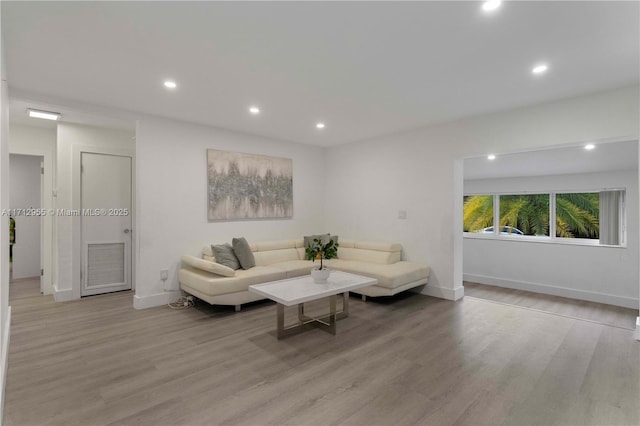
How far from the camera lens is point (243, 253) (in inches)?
181

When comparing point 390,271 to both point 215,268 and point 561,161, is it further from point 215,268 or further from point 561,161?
point 561,161

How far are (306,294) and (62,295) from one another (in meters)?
3.78

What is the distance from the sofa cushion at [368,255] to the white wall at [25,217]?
20.0 feet

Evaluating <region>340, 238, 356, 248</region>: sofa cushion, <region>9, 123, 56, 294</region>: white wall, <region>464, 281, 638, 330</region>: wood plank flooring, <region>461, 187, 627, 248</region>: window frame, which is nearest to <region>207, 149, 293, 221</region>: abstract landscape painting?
<region>340, 238, 356, 248</region>: sofa cushion

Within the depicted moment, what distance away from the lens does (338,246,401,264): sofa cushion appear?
497 cm

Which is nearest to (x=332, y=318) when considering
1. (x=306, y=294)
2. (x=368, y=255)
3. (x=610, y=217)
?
(x=306, y=294)

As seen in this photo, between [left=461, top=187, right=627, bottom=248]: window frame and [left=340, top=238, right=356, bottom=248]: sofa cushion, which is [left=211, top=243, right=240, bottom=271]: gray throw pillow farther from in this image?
[left=461, top=187, right=627, bottom=248]: window frame

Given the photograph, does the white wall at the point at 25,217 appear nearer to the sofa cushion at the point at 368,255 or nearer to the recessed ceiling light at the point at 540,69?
the sofa cushion at the point at 368,255

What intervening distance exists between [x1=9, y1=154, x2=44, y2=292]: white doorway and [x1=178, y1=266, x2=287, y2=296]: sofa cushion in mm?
4157

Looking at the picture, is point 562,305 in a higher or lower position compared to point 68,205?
lower

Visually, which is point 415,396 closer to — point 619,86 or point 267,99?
point 267,99

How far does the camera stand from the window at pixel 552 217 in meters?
5.36

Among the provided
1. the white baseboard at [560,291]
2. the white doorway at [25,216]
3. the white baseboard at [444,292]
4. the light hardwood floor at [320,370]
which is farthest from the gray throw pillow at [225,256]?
the white baseboard at [560,291]

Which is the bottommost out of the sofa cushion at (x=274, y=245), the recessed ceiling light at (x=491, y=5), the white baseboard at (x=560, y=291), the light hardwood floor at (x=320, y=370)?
the white baseboard at (x=560, y=291)
